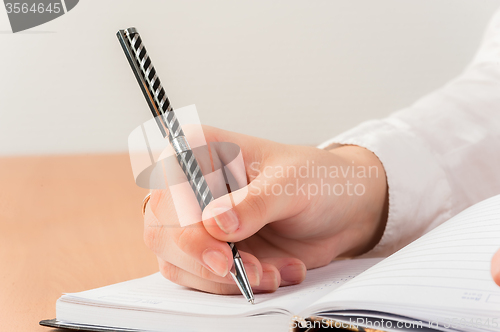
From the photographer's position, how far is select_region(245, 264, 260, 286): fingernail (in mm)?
281

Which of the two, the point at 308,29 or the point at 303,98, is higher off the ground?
the point at 308,29

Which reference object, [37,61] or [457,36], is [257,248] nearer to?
[37,61]

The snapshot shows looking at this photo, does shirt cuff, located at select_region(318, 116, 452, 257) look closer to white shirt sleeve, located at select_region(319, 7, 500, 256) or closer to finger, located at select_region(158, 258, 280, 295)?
white shirt sleeve, located at select_region(319, 7, 500, 256)

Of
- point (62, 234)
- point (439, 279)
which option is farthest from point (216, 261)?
point (62, 234)

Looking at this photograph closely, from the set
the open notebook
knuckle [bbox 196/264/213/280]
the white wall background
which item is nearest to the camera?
the open notebook

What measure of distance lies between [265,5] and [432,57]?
613mm

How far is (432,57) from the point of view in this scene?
146cm

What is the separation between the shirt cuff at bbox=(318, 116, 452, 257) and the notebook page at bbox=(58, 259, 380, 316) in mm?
103

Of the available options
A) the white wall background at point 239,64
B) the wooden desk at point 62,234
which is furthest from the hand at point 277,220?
the white wall background at point 239,64

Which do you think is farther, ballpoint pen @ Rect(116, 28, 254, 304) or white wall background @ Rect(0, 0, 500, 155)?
white wall background @ Rect(0, 0, 500, 155)

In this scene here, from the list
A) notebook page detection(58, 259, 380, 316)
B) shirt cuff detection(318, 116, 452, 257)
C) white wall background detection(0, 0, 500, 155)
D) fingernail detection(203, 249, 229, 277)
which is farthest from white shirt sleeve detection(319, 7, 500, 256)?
white wall background detection(0, 0, 500, 155)

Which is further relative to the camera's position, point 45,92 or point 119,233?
point 45,92

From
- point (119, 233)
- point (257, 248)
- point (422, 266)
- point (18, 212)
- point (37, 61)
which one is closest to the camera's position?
point (422, 266)

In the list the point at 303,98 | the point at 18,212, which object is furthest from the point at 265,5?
the point at 18,212
